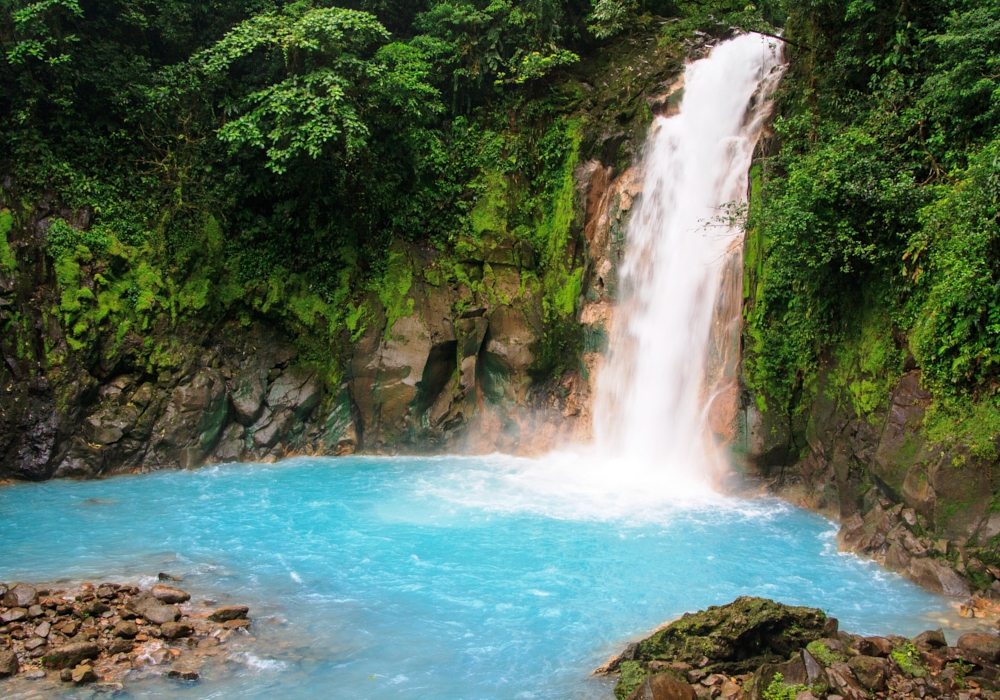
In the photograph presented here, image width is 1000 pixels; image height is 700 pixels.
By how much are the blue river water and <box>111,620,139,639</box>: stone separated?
91 centimetres

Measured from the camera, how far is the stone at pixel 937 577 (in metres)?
8.63

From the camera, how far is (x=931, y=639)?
23.3 feet

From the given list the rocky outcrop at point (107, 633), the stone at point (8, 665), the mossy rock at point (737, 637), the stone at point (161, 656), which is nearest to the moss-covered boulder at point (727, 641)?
the mossy rock at point (737, 637)

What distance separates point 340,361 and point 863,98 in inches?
417

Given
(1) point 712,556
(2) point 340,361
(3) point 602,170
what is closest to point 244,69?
(2) point 340,361

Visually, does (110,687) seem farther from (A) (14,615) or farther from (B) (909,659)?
(B) (909,659)

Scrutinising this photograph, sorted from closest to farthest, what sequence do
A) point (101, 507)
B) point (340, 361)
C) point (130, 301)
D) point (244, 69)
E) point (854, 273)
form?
point (854, 273), point (101, 507), point (130, 301), point (340, 361), point (244, 69)

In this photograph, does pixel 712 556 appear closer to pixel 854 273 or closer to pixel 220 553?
pixel 854 273

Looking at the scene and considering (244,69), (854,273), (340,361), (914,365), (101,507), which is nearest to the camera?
(914,365)

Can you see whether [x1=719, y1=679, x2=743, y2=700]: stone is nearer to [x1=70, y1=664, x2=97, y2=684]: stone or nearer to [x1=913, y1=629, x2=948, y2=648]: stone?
[x1=913, y1=629, x2=948, y2=648]: stone

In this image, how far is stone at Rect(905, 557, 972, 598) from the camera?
8.63m

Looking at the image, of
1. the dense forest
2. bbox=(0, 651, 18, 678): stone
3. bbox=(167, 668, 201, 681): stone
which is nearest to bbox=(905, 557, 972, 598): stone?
the dense forest

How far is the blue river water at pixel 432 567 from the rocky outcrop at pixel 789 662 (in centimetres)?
66

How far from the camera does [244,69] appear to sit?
16578mm
